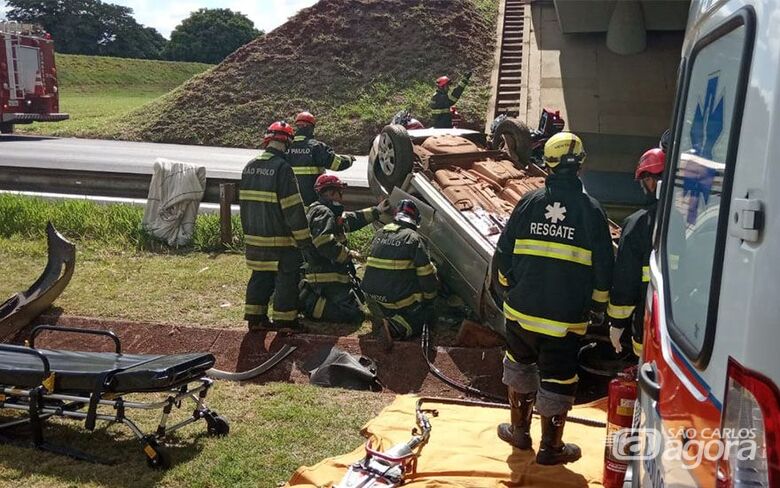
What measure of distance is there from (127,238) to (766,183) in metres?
9.45

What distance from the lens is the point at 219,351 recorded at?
704cm

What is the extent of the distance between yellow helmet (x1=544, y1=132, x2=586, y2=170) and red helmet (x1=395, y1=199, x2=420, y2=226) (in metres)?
2.74

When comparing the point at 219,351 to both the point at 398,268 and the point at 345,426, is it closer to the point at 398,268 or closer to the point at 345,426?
the point at 398,268

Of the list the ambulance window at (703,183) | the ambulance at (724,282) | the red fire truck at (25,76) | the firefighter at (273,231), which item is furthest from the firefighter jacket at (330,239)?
the red fire truck at (25,76)

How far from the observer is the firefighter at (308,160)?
28.7ft

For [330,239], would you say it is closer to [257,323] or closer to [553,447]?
[257,323]

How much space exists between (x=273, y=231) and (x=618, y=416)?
412cm

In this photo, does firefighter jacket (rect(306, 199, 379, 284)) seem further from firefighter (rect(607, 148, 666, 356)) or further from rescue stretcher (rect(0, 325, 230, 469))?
firefighter (rect(607, 148, 666, 356))

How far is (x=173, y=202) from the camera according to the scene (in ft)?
32.8

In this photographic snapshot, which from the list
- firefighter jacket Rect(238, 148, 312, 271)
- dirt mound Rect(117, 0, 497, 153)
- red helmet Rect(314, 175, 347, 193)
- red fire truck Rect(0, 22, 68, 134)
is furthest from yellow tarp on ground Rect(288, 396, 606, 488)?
red fire truck Rect(0, 22, 68, 134)

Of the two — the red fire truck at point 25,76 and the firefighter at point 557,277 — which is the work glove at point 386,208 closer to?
the firefighter at point 557,277

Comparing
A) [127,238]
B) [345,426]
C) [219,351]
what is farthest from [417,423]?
[127,238]

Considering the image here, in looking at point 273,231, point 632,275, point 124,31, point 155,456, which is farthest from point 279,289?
point 124,31

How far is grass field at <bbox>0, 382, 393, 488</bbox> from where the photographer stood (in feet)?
14.6
